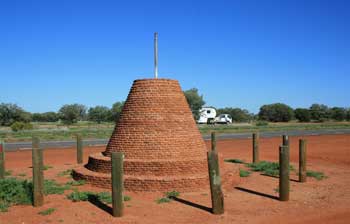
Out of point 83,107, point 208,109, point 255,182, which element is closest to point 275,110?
point 208,109

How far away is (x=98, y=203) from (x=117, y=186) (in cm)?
112

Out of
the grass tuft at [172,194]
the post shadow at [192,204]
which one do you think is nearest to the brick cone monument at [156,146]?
the grass tuft at [172,194]

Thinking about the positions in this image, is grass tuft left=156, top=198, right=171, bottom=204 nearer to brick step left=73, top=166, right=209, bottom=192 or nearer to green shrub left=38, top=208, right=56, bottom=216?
brick step left=73, top=166, right=209, bottom=192

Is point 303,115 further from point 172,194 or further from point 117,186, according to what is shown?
point 117,186

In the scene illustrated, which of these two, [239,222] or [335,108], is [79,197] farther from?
[335,108]

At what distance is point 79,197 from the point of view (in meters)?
7.81

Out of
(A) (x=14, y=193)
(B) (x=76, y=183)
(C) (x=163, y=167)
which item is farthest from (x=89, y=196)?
(C) (x=163, y=167)

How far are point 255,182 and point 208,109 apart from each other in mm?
48324

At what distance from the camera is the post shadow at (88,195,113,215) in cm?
713

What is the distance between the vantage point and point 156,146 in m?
9.41

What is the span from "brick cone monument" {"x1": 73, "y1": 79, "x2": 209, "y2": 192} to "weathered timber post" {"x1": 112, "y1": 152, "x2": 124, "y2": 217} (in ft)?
5.95

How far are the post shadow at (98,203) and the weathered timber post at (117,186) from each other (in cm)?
32

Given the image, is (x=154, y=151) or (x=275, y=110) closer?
(x=154, y=151)

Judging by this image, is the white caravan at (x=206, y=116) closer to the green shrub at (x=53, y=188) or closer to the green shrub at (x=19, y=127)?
the green shrub at (x=19, y=127)
